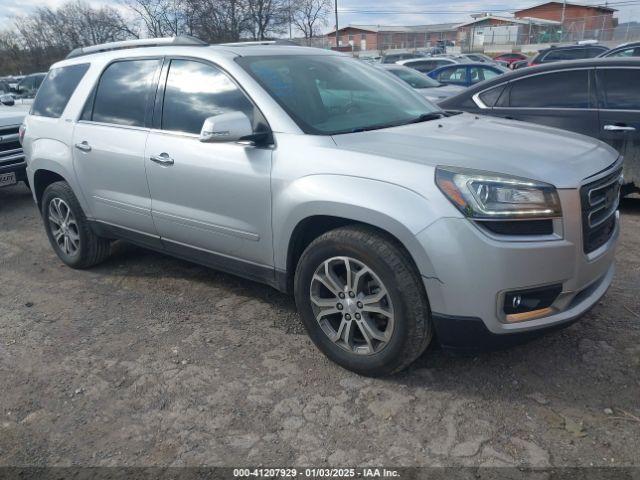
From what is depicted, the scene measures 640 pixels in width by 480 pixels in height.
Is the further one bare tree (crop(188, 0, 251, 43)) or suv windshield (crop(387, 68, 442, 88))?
bare tree (crop(188, 0, 251, 43))

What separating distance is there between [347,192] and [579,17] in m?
77.4

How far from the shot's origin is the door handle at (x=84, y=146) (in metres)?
4.29

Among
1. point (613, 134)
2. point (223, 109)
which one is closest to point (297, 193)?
point (223, 109)

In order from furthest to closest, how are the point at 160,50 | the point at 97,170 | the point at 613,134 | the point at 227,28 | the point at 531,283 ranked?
the point at 227,28 < the point at 613,134 < the point at 97,170 < the point at 160,50 < the point at 531,283

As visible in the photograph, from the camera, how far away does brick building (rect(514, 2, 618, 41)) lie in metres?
43.7

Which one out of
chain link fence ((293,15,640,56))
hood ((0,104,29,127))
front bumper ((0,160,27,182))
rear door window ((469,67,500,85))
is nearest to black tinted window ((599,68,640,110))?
front bumper ((0,160,27,182))

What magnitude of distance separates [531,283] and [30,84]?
15309 millimetres

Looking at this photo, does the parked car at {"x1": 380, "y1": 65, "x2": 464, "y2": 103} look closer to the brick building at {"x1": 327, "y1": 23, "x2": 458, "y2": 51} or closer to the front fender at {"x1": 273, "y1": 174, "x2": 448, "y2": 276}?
the front fender at {"x1": 273, "y1": 174, "x2": 448, "y2": 276}

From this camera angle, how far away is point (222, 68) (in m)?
3.49

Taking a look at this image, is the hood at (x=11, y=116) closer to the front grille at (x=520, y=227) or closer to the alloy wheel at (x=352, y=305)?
the alloy wheel at (x=352, y=305)

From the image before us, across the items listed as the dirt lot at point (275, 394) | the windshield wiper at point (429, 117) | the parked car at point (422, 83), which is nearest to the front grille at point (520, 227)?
the dirt lot at point (275, 394)

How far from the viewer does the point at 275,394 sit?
2939 mm

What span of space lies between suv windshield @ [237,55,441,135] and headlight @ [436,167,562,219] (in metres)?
0.94

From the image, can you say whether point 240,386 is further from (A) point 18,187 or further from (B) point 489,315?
(A) point 18,187
